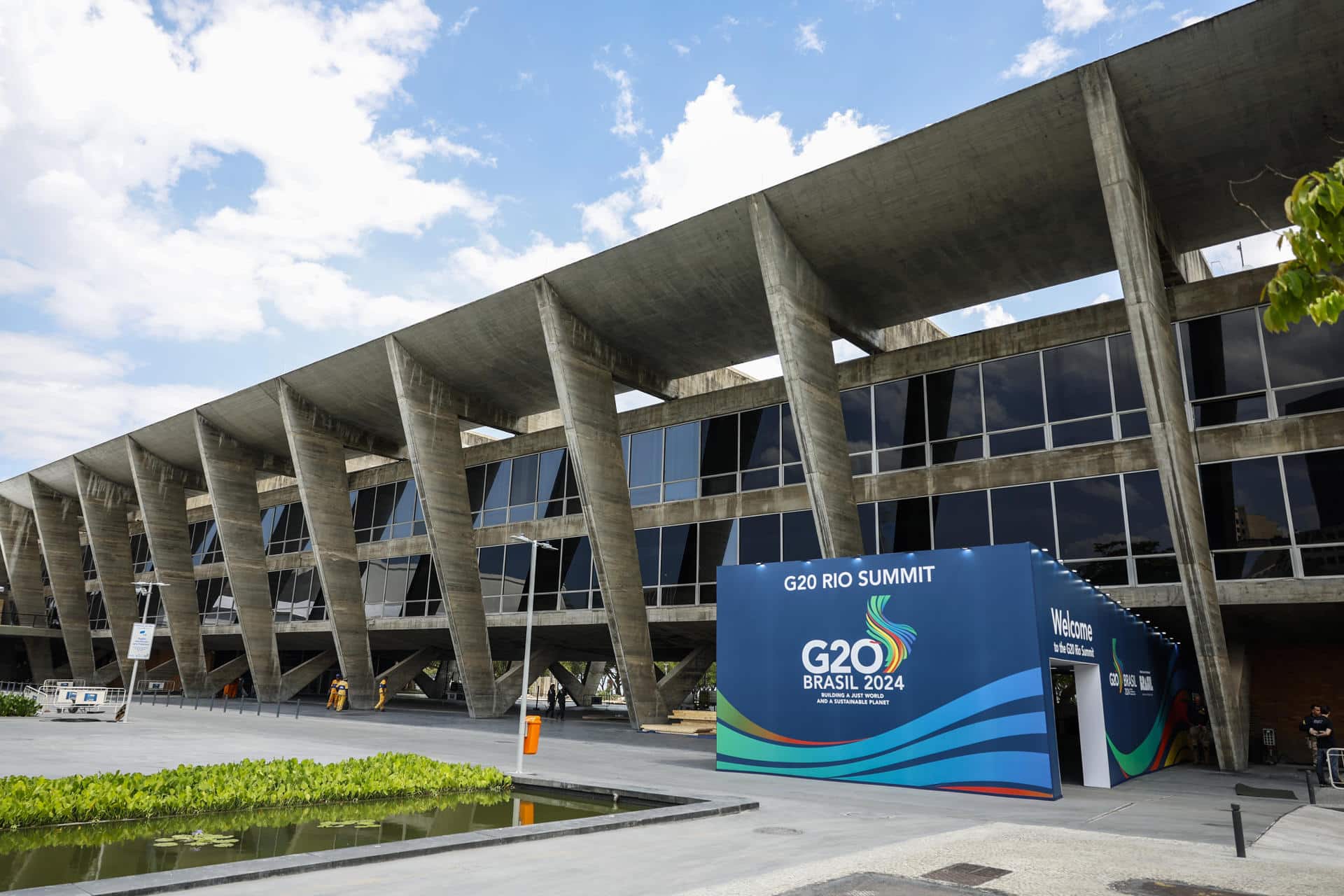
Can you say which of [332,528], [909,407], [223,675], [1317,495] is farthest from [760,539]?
[223,675]

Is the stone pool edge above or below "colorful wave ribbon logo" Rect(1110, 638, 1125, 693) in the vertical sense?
below

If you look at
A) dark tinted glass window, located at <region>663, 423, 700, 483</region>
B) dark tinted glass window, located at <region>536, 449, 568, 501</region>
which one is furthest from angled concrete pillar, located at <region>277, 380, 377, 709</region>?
dark tinted glass window, located at <region>663, 423, 700, 483</region>

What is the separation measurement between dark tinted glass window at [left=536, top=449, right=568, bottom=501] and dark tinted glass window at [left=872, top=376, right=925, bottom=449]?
1391cm

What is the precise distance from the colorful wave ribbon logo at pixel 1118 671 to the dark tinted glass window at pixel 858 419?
10940 mm

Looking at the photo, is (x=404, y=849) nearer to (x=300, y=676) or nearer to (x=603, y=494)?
(x=603, y=494)

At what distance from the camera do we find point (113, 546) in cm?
5466

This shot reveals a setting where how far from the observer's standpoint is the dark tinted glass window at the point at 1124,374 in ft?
77.9

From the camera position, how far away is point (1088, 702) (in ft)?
55.6

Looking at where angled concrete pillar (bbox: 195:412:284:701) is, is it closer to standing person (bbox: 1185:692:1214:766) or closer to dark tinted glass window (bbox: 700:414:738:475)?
dark tinted glass window (bbox: 700:414:738:475)

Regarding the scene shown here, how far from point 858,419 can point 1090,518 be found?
7761mm

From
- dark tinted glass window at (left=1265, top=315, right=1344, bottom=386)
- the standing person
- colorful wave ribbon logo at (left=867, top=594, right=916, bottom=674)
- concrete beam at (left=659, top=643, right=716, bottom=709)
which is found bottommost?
the standing person

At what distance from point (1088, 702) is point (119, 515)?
57218 mm

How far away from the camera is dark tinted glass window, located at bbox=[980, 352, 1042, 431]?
25.4m

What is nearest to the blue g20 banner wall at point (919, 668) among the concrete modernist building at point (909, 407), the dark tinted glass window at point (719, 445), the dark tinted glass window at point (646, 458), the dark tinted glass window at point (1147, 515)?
the dark tinted glass window at point (1147, 515)
